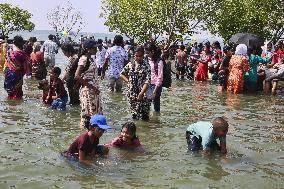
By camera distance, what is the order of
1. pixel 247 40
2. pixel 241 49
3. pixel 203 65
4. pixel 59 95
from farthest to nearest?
pixel 203 65, pixel 247 40, pixel 241 49, pixel 59 95

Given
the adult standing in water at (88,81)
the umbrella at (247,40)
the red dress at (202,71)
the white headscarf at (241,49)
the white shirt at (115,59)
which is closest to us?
the adult standing in water at (88,81)

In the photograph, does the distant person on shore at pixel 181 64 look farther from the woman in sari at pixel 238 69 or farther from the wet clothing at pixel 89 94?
the wet clothing at pixel 89 94

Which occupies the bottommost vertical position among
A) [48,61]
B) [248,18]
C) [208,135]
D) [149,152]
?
[149,152]

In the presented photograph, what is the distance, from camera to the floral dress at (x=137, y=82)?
9594 millimetres

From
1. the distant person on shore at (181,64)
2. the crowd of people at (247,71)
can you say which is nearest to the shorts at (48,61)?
the distant person on shore at (181,64)

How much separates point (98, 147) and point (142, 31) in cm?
2138

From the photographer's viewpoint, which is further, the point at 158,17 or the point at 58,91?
the point at 158,17

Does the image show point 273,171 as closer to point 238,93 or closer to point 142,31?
point 238,93

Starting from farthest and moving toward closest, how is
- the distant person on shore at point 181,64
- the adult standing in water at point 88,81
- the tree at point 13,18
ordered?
the tree at point 13,18 < the distant person on shore at point 181,64 < the adult standing in water at point 88,81

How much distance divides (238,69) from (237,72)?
5.2 inches

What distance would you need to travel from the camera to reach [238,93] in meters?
15.3

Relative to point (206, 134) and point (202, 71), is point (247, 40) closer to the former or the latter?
point (202, 71)

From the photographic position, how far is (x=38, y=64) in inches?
695

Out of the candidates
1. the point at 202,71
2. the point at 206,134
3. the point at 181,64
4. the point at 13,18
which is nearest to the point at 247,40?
the point at 202,71
